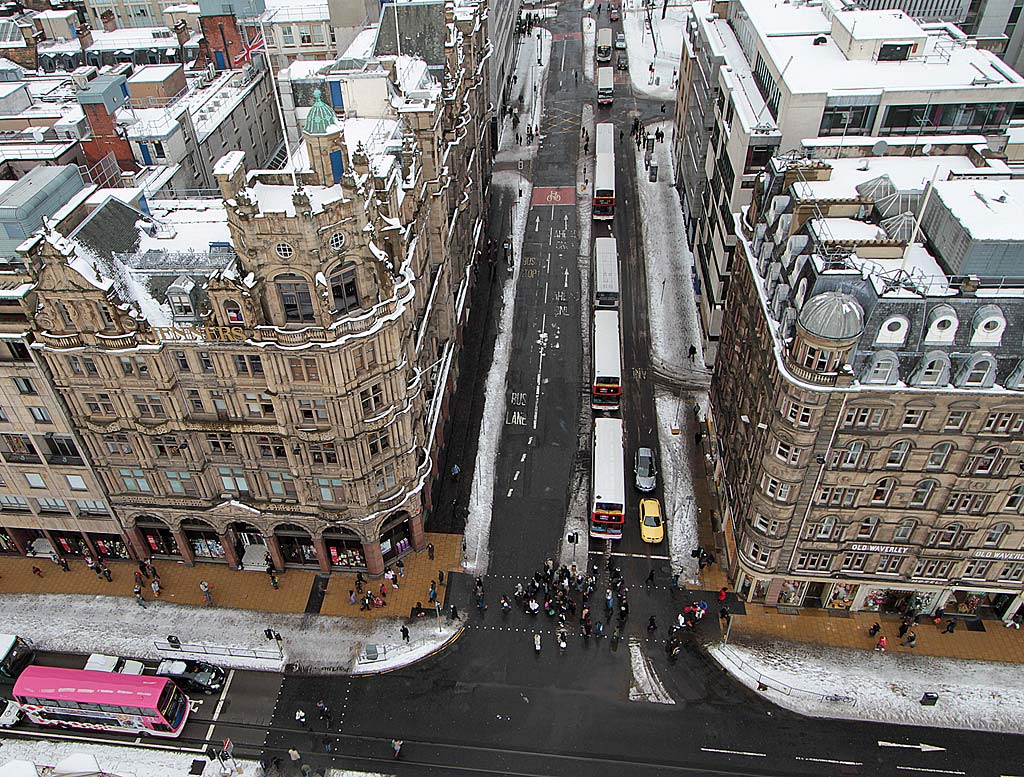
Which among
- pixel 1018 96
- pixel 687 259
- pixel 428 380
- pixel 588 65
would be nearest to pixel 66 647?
pixel 428 380

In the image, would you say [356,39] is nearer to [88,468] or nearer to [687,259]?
[687,259]

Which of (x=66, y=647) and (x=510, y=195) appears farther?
(x=510, y=195)

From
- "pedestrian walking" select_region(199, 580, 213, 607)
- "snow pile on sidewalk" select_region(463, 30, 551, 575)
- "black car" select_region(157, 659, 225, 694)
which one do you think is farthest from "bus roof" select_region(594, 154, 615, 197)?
"black car" select_region(157, 659, 225, 694)

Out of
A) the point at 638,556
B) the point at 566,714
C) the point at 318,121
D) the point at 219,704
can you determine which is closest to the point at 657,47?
the point at 638,556

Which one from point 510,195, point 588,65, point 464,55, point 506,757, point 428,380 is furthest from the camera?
point 588,65

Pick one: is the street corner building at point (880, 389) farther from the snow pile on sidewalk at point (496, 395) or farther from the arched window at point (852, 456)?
the snow pile on sidewalk at point (496, 395)

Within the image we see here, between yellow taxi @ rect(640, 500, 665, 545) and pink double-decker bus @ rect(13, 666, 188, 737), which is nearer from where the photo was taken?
pink double-decker bus @ rect(13, 666, 188, 737)

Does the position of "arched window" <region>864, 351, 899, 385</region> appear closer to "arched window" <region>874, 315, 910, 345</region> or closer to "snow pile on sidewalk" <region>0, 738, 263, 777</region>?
"arched window" <region>874, 315, 910, 345</region>
